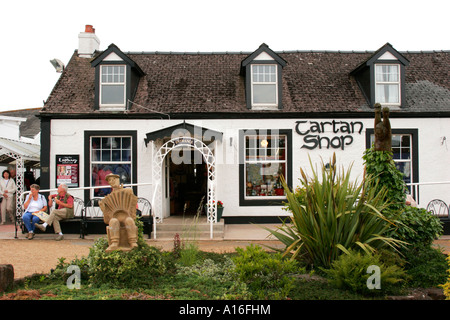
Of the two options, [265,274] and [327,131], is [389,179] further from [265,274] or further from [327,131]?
[327,131]

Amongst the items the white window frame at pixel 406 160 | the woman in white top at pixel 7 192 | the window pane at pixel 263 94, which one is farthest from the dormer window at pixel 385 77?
the woman in white top at pixel 7 192

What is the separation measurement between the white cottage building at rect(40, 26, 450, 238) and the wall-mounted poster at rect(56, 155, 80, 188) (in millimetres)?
31

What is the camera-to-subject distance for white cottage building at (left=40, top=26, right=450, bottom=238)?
12.4 meters

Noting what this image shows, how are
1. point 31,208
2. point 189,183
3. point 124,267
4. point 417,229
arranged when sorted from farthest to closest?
point 189,183, point 31,208, point 417,229, point 124,267

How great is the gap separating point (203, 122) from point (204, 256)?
629 centimetres

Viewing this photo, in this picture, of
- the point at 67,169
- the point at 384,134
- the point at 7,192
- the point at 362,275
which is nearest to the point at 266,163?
the point at 384,134

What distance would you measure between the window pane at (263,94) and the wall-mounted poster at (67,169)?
6304 mm

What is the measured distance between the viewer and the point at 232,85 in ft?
44.6

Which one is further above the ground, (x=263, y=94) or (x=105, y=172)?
(x=263, y=94)

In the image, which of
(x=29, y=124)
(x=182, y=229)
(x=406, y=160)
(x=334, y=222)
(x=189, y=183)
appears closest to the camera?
(x=334, y=222)

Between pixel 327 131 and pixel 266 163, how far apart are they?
2318 millimetres

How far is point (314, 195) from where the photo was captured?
20.1ft
